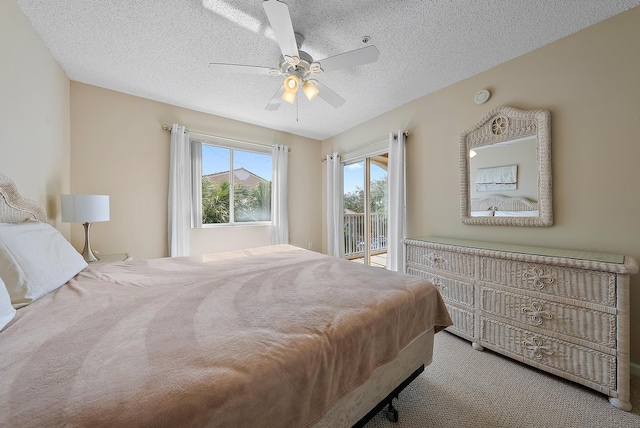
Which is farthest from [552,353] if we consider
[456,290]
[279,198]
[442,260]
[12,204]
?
[12,204]

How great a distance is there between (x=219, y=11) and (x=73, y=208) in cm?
203

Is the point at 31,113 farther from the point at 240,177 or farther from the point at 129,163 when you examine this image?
the point at 240,177

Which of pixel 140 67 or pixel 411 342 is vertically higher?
pixel 140 67

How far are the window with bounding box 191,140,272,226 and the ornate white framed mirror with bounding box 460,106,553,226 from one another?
115 inches

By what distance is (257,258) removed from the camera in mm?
1991

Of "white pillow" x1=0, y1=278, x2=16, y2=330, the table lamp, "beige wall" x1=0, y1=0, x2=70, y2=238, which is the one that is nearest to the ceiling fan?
"beige wall" x1=0, y1=0, x2=70, y2=238

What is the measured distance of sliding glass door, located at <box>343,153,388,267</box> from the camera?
381 centimetres

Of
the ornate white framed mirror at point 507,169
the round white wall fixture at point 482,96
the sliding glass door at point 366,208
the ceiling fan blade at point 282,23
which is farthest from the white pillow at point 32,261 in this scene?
the round white wall fixture at point 482,96

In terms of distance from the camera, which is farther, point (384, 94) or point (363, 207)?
point (363, 207)

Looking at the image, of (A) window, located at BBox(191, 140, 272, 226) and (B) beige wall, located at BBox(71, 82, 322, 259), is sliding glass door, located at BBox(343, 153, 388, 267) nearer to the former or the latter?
(A) window, located at BBox(191, 140, 272, 226)

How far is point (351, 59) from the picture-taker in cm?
164

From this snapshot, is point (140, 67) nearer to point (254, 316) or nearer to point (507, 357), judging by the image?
point (254, 316)

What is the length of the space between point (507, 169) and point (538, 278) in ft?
3.37

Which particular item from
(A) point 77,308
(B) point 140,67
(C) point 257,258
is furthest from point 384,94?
(A) point 77,308
